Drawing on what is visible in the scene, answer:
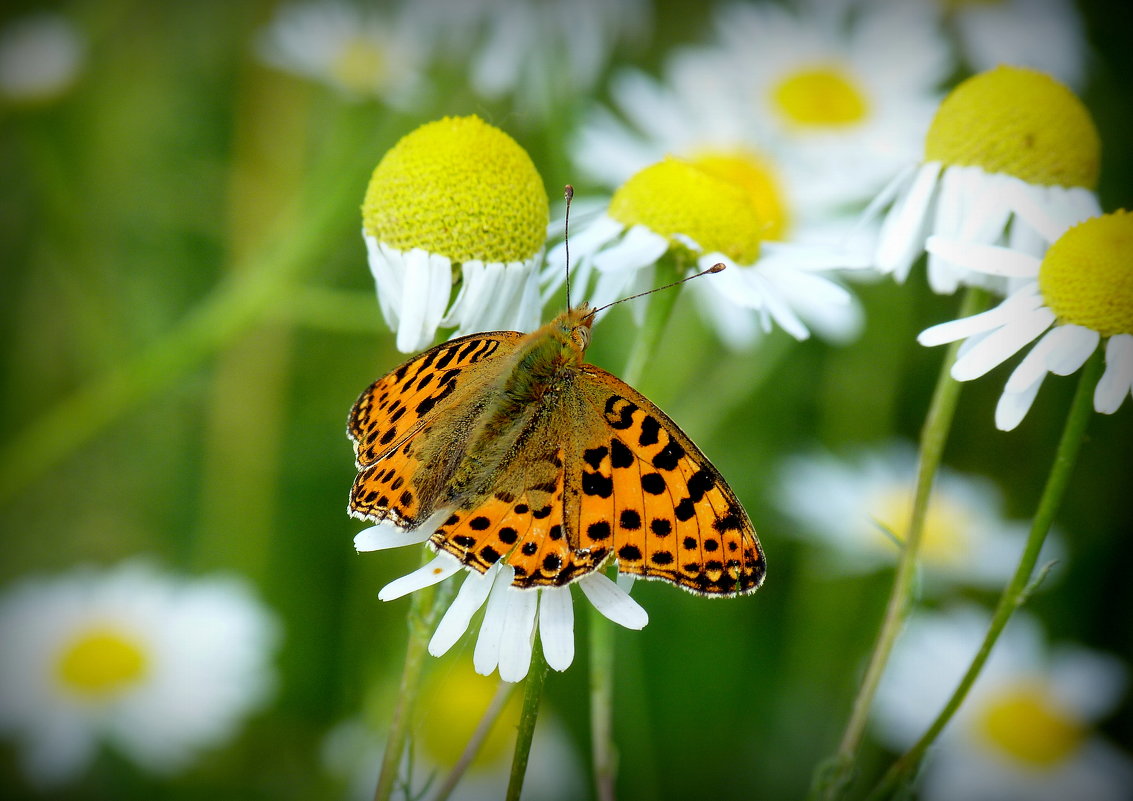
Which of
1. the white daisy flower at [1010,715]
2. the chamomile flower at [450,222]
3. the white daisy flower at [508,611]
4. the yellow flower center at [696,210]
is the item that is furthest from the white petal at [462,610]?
the white daisy flower at [1010,715]

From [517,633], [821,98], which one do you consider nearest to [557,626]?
[517,633]

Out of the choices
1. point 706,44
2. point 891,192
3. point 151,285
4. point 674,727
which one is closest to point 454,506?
point 891,192

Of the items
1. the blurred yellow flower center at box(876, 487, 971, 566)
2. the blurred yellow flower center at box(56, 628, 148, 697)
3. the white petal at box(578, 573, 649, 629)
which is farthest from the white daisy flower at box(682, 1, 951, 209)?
the blurred yellow flower center at box(56, 628, 148, 697)

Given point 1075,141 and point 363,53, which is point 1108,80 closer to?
point 1075,141

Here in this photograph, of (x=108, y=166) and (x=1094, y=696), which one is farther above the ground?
(x=108, y=166)

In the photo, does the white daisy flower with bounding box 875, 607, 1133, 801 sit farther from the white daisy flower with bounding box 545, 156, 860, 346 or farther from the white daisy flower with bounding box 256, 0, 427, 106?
the white daisy flower with bounding box 256, 0, 427, 106

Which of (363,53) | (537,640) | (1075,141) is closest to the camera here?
(537,640)

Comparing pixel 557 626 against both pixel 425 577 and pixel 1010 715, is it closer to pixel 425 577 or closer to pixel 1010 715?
pixel 425 577

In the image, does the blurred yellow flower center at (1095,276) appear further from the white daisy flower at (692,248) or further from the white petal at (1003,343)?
the white daisy flower at (692,248)
